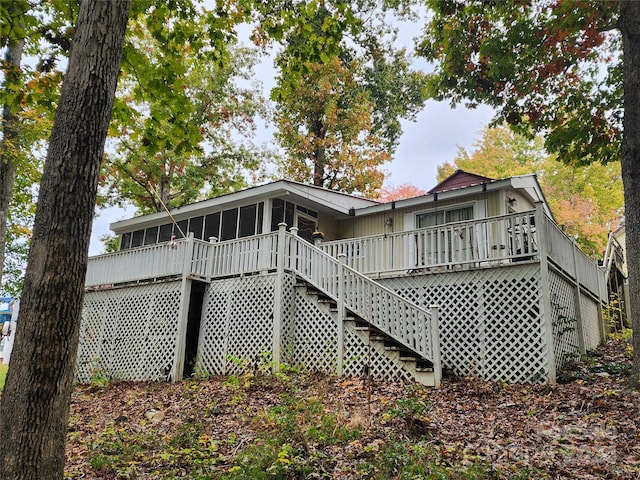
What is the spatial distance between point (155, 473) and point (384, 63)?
25.8 meters

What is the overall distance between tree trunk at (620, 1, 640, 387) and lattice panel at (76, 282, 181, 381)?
30.1 ft

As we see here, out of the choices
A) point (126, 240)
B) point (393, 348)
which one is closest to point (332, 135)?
point (126, 240)

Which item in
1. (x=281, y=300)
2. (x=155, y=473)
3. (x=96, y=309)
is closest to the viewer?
(x=155, y=473)

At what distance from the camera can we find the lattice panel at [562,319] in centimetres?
823

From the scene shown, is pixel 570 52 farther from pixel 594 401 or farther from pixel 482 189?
pixel 594 401

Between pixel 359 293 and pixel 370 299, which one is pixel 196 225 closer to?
pixel 359 293

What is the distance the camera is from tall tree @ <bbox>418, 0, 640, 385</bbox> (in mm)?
10086

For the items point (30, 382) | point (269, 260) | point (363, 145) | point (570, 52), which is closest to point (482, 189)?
point (570, 52)

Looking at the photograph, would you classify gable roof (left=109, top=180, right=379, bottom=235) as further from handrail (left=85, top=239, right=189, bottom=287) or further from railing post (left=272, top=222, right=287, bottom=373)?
handrail (left=85, top=239, right=189, bottom=287)

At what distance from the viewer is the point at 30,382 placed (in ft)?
9.43

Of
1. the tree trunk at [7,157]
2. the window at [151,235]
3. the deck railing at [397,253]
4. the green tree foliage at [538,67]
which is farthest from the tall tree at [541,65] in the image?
the window at [151,235]

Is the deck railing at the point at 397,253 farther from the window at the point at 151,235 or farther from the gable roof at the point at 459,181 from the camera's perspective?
the window at the point at 151,235

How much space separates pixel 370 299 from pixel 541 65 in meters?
7.41

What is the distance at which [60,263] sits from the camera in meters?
3.05
